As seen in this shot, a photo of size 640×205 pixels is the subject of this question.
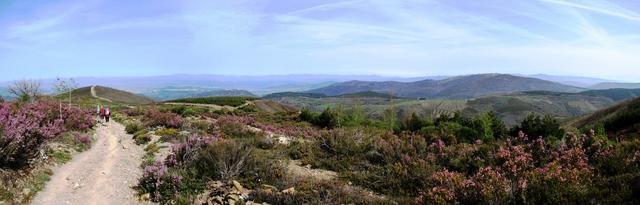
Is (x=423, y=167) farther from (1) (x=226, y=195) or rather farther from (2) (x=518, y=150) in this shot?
(1) (x=226, y=195)

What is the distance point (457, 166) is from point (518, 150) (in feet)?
5.31

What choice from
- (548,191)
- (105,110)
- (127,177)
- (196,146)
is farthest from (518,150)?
(105,110)

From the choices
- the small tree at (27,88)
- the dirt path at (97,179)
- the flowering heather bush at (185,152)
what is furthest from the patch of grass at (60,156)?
the small tree at (27,88)

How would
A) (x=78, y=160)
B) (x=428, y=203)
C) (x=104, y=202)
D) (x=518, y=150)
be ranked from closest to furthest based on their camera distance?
(x=428, y=203) → (x=104, y=202) → (x=518, y=150) → (x=78, y=160)

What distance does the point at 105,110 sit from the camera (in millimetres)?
29359

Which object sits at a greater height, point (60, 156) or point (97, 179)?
point (60, 156)

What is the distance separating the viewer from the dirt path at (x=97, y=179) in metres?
9.78

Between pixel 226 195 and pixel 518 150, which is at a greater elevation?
pixel 518 150

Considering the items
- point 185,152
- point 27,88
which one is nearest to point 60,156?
point 185,152

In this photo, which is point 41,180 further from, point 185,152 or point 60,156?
point 185,152

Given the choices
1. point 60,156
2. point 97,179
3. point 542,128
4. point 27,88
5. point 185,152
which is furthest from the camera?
point 27,88

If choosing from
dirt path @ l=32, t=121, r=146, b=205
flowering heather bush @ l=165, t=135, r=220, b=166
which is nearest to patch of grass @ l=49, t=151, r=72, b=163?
dirt path @ l=32, t=121, r=146, b=205

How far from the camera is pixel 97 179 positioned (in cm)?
1159

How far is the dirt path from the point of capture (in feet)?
32.1
